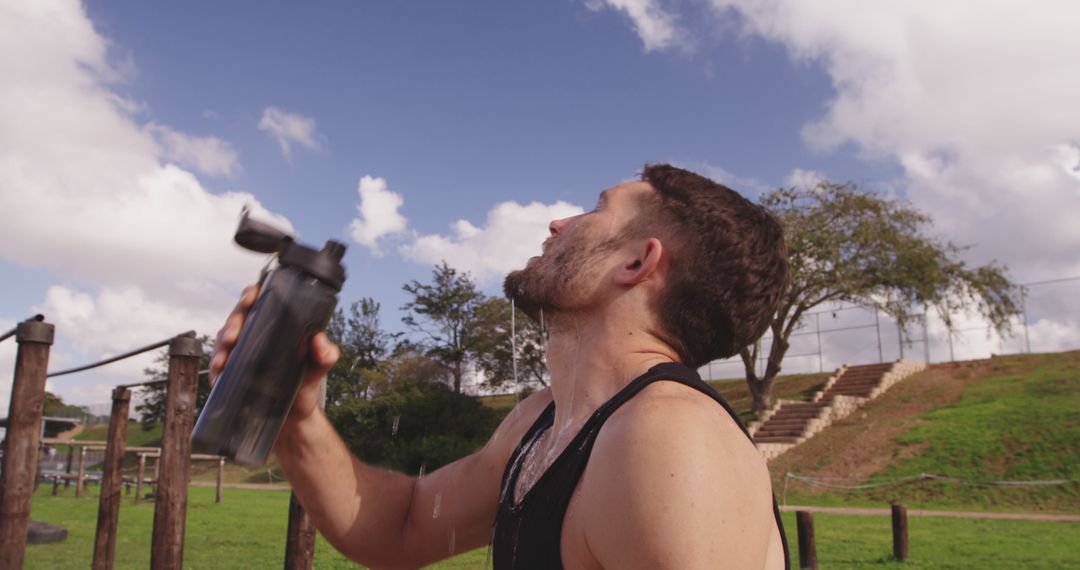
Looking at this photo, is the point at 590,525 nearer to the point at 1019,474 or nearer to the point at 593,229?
the point at 593,229

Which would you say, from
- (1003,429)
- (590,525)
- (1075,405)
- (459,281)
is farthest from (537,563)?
(459,281)

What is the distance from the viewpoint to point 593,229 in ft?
6.49

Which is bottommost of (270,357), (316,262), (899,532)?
(899,532)

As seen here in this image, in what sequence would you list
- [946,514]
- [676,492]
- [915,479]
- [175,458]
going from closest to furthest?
1. [676,492]
2. [175,458]
3. [946,514]
4. [915,479]

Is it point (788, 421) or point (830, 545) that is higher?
point (788, 421)

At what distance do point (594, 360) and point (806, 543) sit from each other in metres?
8.47

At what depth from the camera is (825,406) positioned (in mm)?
28391

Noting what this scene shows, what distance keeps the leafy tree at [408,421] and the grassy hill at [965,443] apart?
12.0m

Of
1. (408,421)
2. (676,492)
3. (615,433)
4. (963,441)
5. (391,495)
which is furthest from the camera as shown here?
(408,421)

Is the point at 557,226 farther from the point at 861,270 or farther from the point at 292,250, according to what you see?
the point at 861,270

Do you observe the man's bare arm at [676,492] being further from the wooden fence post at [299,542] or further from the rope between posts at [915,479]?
the rope between posts at [915,479]

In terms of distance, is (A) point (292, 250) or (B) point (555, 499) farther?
(A) point (292, 250)

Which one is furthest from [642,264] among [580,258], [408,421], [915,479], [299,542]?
[408,421]

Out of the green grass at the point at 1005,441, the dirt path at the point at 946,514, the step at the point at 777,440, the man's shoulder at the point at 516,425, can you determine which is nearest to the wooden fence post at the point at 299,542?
the man's shoulder at the point at 516,425
